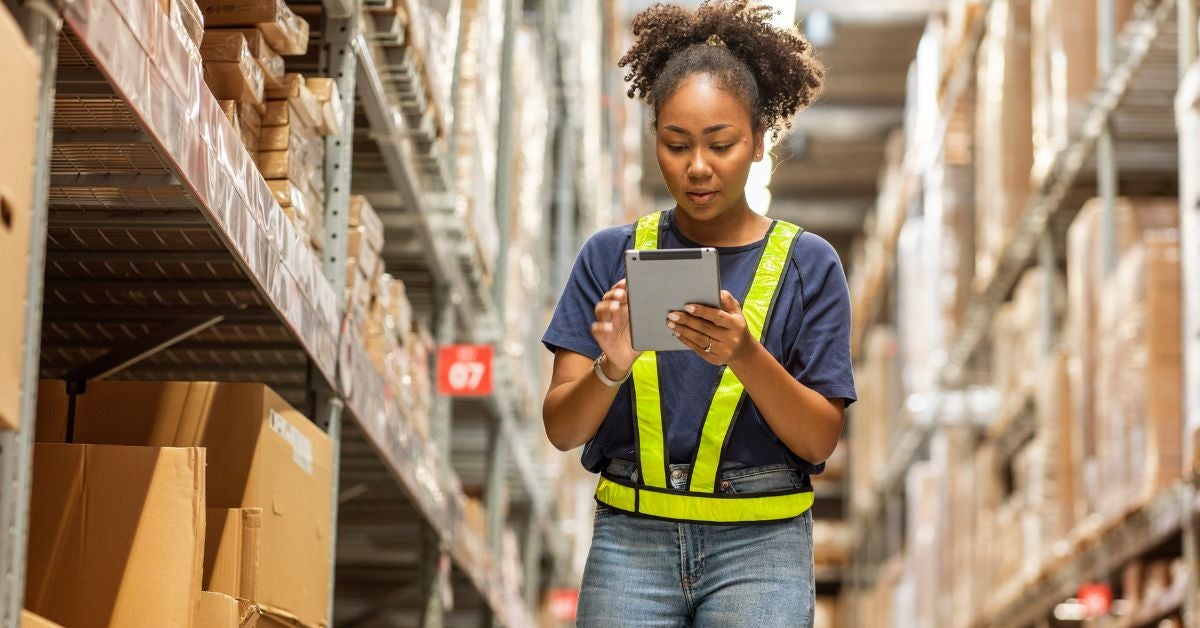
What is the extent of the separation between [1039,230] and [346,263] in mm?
6138

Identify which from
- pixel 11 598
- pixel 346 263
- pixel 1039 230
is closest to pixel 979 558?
pixel 1039 230

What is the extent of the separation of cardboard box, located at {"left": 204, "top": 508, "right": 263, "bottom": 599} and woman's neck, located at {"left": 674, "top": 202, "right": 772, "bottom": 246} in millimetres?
971

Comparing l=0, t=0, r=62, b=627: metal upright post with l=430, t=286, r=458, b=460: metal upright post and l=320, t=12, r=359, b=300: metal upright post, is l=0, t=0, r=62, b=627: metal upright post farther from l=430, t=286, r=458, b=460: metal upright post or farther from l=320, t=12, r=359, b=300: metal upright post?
l=430, t=286, r=458, b=460: metal upright post

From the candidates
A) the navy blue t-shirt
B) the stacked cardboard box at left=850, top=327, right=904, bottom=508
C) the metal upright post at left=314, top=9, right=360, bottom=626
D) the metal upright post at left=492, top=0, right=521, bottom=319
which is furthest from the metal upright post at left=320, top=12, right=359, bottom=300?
the stacked cardboard box at left=850, top=327, right=904, bottom=508

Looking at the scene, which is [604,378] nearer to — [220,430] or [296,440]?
[220,430]

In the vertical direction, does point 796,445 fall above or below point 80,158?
Answer: below

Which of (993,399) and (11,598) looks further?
(993,399)

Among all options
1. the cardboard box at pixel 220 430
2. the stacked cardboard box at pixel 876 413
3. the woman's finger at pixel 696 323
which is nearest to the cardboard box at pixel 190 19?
the cardboard box at pixel 220 430

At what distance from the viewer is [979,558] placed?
33.7 feet

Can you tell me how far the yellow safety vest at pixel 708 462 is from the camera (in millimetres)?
2516

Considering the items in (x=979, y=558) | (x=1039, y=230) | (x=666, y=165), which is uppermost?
(x=1039, y=230)

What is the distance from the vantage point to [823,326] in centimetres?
259

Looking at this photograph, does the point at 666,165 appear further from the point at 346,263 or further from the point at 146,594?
the point at 346,263

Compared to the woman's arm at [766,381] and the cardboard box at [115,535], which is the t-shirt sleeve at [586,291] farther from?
the cardboard box at [115,535]
